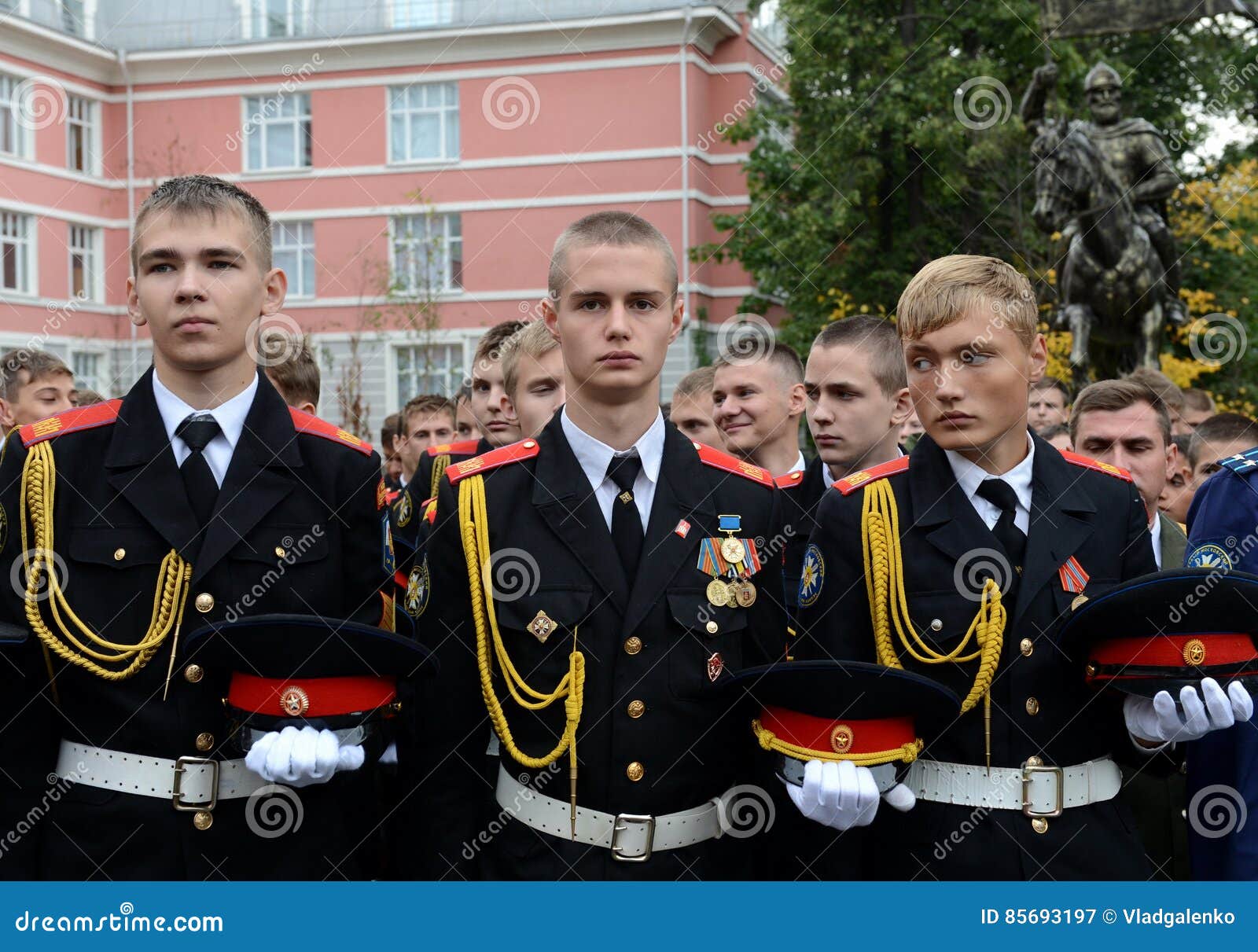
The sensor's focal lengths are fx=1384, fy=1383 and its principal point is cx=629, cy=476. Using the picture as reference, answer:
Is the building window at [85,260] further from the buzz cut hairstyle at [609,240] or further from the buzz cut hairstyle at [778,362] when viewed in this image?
the buzz cut hairstyle at [609,240]

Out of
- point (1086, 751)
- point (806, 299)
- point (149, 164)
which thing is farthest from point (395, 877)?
point (149, 164)

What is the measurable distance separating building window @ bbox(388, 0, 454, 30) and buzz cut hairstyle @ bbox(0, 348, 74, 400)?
24950mm

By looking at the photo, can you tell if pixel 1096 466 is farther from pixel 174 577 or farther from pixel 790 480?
pixel 174 577

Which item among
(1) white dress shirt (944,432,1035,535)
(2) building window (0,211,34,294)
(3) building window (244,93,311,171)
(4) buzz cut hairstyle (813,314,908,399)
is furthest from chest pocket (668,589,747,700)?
(3) building window (244,93,311,171)

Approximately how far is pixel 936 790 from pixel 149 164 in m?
28.3

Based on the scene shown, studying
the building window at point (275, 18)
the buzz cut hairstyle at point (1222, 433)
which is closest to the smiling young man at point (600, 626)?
the buzz cut hairstyle at point (1222, 433)

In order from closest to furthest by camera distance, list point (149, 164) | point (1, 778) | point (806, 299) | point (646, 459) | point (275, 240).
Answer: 1. point (1, 778)
2. point (646, 459)
3. point (806, 299)
4. point (149, 164)
5. point (275, 240)

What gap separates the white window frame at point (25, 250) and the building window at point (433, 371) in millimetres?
7769

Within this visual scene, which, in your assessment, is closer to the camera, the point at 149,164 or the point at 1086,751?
the point at 1086,751

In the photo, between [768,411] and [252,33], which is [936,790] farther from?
[252,33]

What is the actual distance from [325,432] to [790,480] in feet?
7.25

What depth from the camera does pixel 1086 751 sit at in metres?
3.12

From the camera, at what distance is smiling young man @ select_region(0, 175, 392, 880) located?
3066 millimetres

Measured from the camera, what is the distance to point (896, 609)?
3170 millimetres
